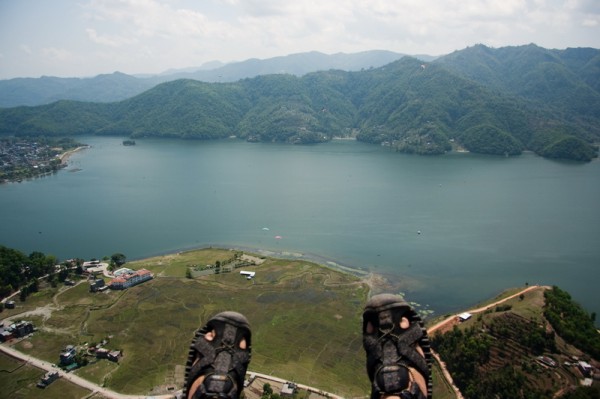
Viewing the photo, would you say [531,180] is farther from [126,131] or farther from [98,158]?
[126,131]

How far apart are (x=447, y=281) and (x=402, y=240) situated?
639 cm

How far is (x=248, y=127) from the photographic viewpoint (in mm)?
89562

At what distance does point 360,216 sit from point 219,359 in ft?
106

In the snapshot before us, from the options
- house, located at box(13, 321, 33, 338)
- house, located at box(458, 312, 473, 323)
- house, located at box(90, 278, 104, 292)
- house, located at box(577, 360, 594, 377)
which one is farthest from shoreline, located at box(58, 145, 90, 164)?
house, located at box(577, 360, 594, 377)

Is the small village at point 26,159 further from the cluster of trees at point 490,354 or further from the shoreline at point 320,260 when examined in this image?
the cluster of trees at point 490,354

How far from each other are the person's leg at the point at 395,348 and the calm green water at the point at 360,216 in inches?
733

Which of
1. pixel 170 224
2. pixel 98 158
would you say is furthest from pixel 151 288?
pixel 98 158

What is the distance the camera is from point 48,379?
15.5 meters

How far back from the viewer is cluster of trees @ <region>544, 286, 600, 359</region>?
15.5m

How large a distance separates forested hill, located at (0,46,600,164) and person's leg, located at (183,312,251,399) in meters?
67.7

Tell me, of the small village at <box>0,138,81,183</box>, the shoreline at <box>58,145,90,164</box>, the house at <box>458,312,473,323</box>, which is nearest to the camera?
the house at <box>458,312,473,323</box>

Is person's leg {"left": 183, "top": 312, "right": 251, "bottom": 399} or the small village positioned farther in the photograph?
the small village

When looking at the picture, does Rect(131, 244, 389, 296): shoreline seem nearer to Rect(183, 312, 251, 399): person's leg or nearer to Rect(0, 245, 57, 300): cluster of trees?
Rect(0, 245, 57, 300): cluster of trees

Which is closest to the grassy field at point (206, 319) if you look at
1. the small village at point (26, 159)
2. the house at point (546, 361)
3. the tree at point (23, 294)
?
the tree at point (23, 294)
